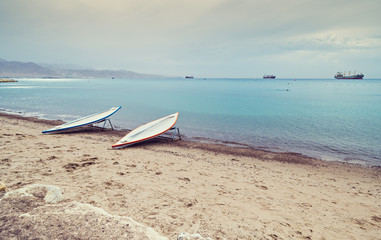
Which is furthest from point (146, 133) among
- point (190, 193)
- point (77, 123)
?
point (190, 193)

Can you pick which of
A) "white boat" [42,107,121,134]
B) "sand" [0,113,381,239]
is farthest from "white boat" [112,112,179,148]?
"white boat" [42,107,121,134]

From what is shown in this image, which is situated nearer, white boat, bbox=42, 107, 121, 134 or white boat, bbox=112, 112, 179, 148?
white boat, bbox=112, 112, 179, 148

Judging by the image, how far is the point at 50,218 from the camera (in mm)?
3107

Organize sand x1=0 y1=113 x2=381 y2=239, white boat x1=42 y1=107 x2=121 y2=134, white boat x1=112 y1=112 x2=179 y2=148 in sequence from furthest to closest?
white boat x1=42 y1=107 x2=121 y2=134 → white boat x1=112 y1=112 x2=179 y2=148 → sand x1=0 y1=113 x2=381 y2=239

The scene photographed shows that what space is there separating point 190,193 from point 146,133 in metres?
6.46

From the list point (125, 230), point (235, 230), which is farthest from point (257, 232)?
point (125, 230)

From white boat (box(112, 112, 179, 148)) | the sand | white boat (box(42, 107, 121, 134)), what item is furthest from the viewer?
white boat (box(42, 107, 121, 134))

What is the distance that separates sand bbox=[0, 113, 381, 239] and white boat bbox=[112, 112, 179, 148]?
52 centimetres

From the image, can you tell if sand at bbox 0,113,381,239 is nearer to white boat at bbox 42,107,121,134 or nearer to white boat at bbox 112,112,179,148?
white boat at bbox 112,112,179,148

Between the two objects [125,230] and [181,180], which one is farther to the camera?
[181,180]

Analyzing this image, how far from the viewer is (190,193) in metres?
5.32

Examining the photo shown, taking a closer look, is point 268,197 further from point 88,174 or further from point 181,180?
point 88,174

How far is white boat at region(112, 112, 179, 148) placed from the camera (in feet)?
32.6

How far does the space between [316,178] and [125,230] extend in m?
7.17
